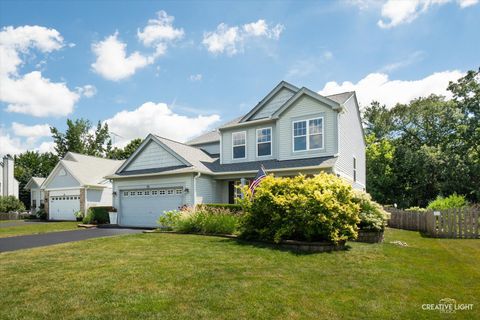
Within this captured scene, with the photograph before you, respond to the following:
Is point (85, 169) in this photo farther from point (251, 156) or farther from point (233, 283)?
point (233, 283)

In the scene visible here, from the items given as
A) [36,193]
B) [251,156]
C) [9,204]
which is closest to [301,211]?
[251,156]

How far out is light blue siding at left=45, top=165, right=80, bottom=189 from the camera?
1109 inches

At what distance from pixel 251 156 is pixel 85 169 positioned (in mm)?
18506

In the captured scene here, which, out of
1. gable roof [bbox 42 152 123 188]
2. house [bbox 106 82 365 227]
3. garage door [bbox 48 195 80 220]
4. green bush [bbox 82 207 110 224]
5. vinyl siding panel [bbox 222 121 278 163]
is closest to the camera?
house [bbox 106 82 365 227]

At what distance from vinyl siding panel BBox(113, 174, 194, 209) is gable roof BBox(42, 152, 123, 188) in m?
6.21

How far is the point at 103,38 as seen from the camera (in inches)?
541

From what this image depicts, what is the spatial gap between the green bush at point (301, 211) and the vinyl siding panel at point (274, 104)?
357 inches

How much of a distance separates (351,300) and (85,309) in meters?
4.22

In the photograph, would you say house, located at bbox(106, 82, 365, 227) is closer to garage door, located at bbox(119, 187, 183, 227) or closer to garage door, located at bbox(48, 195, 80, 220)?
garage door, located at bbox(119, 187, 183, 227)

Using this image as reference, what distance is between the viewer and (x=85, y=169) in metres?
30.0

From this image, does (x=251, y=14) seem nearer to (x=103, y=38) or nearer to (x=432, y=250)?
(x=103, y=38)

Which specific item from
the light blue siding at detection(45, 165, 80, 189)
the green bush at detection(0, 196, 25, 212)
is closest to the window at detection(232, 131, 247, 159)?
the light blue siding at detection(45, 165, 80, 189)

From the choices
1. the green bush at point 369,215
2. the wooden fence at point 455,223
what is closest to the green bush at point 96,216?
the green bush at point 369,215

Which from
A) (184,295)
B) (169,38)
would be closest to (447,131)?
(169,38)
